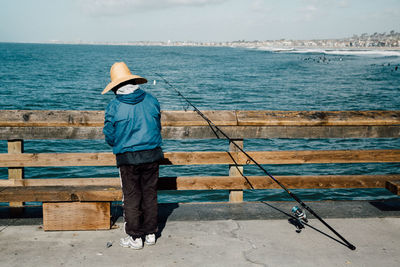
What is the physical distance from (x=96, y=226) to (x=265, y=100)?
2539cm

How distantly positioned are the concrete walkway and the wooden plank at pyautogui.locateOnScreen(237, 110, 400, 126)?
3.63 ft

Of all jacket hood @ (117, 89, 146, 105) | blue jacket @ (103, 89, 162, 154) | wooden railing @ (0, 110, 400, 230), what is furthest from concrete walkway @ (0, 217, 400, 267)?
jacket hood @ (117, 89, 146, 105)

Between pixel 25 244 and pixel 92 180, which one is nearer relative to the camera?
pixel 25 244

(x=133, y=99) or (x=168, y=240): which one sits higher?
(x=133, y=99)

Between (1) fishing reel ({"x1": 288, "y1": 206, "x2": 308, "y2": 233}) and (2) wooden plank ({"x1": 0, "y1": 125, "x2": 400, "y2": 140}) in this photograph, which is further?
(2) wooden plank ({"x1": 0, "y1": 125, "x2": 400, "y2": 140})

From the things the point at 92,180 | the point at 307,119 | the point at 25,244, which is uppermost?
the point at 307,119

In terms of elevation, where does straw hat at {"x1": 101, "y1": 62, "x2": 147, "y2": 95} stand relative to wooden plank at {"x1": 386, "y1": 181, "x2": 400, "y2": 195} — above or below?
above

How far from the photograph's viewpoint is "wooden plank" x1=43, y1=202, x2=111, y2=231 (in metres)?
3.88

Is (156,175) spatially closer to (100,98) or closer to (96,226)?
(96,226)

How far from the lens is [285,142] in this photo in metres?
15.7

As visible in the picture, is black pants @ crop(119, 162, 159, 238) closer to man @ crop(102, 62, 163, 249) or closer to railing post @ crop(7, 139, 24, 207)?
man @ crop(102, 62, 163, 249)

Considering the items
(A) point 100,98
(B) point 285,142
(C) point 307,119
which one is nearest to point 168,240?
(C) point 307,119

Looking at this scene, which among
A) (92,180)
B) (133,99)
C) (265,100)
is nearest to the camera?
(133,99)

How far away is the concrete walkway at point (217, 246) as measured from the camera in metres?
3.32
